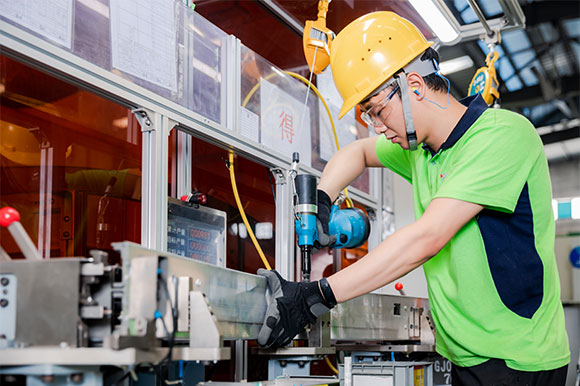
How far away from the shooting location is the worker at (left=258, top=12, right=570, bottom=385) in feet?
5.41

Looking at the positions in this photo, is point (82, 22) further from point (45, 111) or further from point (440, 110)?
point (440, 110)

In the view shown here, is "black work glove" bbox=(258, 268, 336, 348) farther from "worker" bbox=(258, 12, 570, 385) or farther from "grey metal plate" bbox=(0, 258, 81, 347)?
"grey metal plate" bbox=(0, 258, 81, 347)

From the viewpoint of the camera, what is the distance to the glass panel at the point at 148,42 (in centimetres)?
164

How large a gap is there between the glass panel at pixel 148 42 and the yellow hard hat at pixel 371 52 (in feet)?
1.72

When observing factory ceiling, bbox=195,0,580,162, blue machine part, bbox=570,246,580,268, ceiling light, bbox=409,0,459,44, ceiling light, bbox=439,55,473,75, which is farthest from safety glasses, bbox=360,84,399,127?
blue machine part, bbox=570,246,580,268

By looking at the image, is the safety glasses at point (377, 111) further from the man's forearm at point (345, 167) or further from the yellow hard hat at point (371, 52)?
the man's forearm at point (345, 167)

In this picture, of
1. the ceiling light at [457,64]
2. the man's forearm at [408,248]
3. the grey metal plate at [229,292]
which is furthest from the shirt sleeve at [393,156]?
the ceiling light at [457,64]

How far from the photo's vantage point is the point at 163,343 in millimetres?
1188

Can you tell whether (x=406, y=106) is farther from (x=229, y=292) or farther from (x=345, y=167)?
(x=229, y=292)

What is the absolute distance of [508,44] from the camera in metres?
6.95

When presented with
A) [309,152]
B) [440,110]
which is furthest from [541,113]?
[440,110]

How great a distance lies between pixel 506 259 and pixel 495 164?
0.29 m

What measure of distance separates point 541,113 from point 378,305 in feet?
25.6

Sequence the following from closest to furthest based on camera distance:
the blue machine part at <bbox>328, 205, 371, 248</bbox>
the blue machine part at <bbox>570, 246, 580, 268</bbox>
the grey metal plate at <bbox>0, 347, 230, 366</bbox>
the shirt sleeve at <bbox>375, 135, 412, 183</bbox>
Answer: the grey metal plate at <bbox>0, 347, 230, 366</bbox> → the blue machine part at <bbox>328, 205, 371, 248</bbox> → the shirt sleeve at <bbox>375, 135, 412, 183</bbox> → the blue machine part at <bbox>570, 246, 580, 268</bbox>
